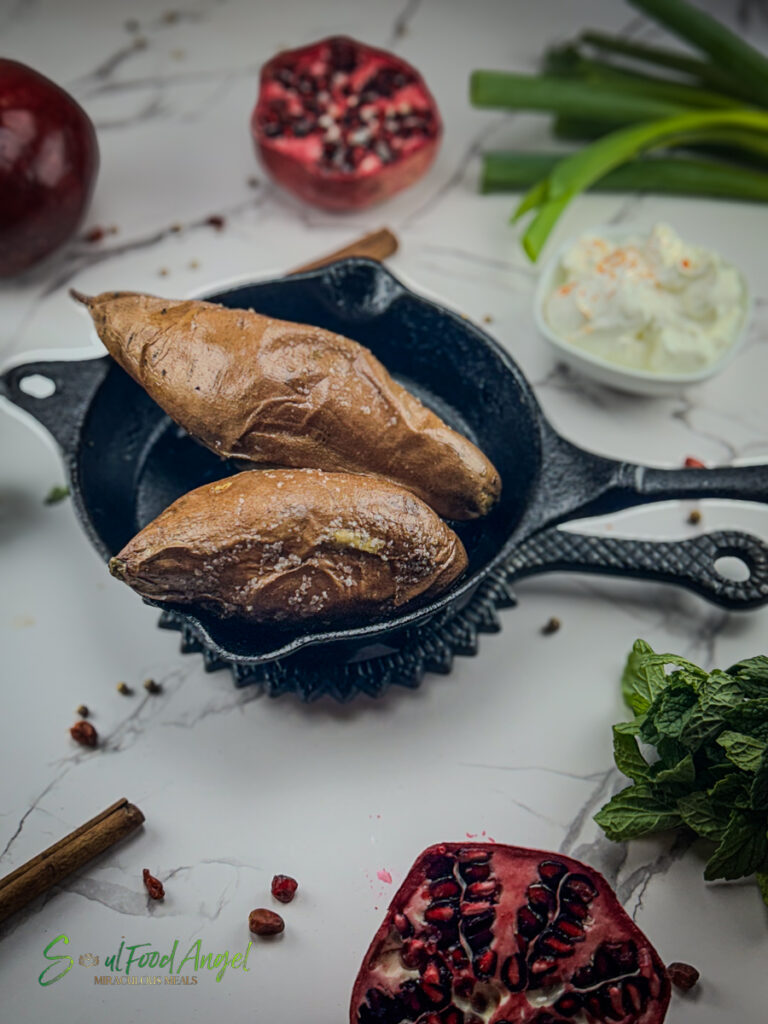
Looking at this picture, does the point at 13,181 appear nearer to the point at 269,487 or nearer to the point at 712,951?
the point at 269,487

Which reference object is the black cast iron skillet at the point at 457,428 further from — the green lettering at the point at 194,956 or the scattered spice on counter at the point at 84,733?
the green lettering at the point at 194,956

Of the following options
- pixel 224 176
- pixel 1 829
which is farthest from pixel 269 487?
pixel 224 176

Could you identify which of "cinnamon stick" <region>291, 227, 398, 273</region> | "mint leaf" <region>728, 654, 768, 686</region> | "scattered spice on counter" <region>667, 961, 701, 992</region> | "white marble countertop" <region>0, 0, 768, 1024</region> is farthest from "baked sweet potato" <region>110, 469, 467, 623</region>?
"cinnamon stick" <region>291, 227, 398, 273</region>

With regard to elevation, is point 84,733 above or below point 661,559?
below

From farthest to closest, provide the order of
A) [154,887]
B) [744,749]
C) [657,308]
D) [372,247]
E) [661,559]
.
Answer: [372,247], [657,308], [661,559], [154,887], [744,749]

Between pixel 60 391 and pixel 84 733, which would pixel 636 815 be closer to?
→ pixel 84 733

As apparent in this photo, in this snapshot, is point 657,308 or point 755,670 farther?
point 657,308

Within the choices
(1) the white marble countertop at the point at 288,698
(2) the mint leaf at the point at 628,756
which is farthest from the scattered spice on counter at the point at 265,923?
(2) the mint leaf at the point at 628,756

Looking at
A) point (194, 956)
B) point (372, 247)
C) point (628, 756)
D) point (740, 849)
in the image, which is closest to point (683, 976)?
point (740, 849)
